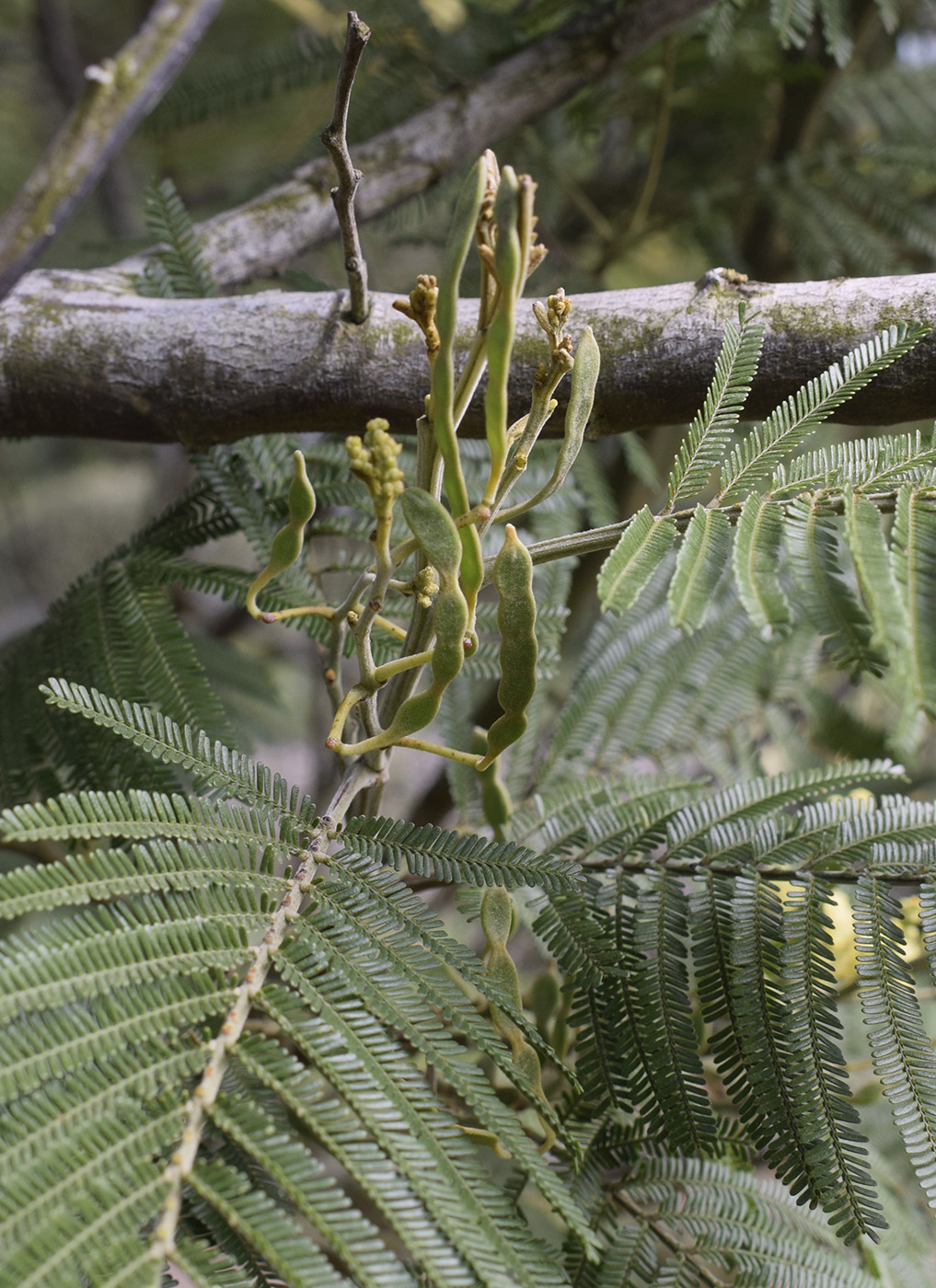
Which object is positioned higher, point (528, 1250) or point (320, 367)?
point (320, 367)

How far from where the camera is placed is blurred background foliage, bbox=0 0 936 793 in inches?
42.4

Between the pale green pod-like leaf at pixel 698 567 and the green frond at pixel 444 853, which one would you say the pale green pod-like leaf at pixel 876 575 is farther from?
the green frond at pixel 444 853

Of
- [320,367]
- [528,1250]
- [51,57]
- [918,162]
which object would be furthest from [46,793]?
[51,57]

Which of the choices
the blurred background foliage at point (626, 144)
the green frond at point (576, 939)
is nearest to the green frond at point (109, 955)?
the green frond at point (576, 939)

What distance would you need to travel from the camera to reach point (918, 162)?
48.4 inches

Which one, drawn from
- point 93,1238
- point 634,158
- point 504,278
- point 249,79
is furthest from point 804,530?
point 634,158

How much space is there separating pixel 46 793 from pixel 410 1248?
0.50 meters

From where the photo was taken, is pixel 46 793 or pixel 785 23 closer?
pixel 46 793

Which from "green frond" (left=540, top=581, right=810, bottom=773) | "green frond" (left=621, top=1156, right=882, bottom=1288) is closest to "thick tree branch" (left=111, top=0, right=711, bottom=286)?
"green frond" (left=540, top=581, right=810, bottom=773)

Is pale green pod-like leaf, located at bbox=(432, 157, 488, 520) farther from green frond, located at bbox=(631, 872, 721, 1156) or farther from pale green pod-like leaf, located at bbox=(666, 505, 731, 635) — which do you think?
green frond, located at bbox=(631, 872, 721, 1156)

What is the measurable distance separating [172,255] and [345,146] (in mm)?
310

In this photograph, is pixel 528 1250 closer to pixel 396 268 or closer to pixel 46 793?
pixel 46 793

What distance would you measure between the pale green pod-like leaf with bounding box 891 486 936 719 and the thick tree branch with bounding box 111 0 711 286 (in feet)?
2.41

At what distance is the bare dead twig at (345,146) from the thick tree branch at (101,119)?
45 centimetres
